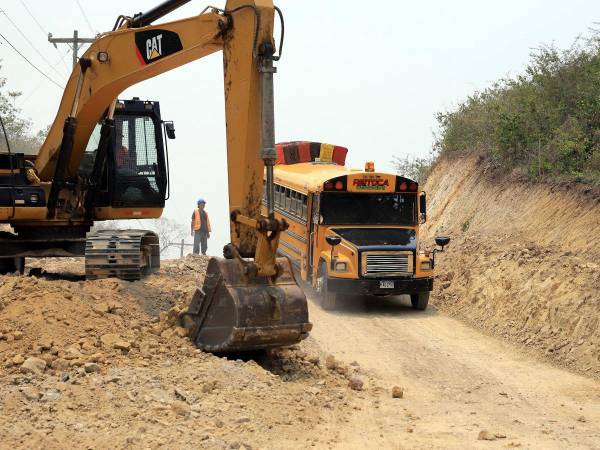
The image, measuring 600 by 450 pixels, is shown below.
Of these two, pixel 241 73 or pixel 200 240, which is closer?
pixel 241 73

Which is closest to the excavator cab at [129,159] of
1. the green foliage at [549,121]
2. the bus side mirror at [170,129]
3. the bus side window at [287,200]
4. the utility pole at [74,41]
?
the bus side mirror at [170,129]

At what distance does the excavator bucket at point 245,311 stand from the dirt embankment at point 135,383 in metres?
0.22

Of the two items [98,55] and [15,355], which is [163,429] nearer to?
[15,355]

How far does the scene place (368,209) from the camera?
1541 centimetres

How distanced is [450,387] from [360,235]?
5.73 m

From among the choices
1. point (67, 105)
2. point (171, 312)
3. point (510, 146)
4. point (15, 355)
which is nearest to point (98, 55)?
point (67, 105)

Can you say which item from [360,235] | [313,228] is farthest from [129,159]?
[360,235]

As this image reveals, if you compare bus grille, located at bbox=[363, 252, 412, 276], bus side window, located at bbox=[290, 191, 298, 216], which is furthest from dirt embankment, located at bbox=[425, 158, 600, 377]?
bus side window, located at bbox=[290, 191, 298, 216]

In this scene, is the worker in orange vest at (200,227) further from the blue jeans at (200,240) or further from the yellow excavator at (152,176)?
the yellow excavator at (152,176)

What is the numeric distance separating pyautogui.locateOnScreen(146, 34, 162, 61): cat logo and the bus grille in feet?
20.0

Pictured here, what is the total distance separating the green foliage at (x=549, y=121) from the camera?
55.8ft

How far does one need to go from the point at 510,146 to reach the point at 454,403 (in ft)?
37.8

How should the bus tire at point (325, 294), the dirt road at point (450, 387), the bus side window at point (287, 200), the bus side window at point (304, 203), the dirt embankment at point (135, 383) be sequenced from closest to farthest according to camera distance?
the dirt embankment at point (135, 383) < the dirt road at point (450, 387) < the bus tire at point (325, 294) < the bus side window at point (304, 203) < the bus side window at point (287, 200)

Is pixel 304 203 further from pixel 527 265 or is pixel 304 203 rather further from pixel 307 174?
pixel 527 265
